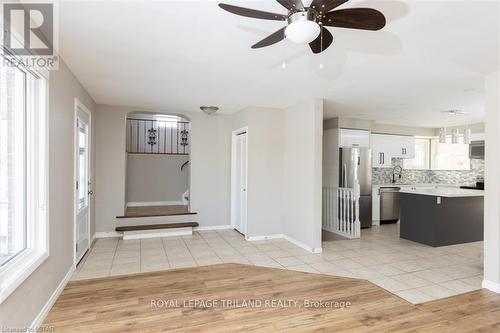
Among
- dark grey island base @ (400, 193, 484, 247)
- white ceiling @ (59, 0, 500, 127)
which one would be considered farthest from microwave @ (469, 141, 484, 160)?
white ceiling @ (59, 0, 500, 127)

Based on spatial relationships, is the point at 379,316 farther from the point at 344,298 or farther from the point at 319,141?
the point at 319,141

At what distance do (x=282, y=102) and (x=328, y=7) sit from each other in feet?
10.6

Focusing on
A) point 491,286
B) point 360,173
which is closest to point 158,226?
point 360,173

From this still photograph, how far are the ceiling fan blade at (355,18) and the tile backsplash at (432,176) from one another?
6040mm

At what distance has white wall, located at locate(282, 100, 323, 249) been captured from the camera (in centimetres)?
440

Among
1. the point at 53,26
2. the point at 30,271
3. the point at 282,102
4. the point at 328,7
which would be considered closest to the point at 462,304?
the point at 328,7

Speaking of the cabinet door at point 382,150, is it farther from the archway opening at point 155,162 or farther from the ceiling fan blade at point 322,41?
the ceiling fan blade at point 322,41

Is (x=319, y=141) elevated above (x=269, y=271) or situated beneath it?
elevated above

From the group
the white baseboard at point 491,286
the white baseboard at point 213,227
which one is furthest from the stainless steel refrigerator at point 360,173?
the white baseboard at point 491,286

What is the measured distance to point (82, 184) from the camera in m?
4.18

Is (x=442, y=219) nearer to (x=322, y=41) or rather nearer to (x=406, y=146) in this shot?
(x=406, y=146)

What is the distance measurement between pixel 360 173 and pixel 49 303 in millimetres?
5747

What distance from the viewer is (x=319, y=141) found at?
14.5 feet

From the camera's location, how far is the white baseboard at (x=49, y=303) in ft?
7.36
